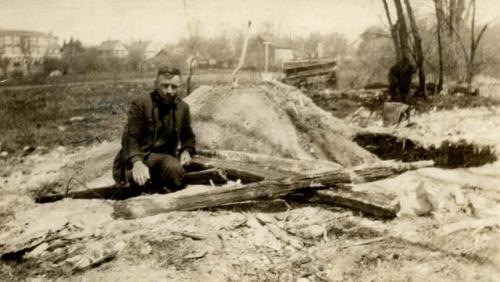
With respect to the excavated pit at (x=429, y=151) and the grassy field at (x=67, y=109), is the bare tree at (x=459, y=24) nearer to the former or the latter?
the excavated pit at (x=429, y=151)

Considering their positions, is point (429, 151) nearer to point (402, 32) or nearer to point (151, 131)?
point (151, 131)

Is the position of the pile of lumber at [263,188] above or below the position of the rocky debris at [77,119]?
below

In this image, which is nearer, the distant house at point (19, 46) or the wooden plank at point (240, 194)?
the wooden plank at point (240, 194)

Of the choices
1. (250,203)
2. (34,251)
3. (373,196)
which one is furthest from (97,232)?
(373,196)

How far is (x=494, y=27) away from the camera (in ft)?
15.5

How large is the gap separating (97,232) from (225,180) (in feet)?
3.64

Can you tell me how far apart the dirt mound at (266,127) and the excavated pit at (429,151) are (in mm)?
263

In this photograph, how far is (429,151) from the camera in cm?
420

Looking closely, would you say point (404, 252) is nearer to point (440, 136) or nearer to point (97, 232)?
point (97, 232)

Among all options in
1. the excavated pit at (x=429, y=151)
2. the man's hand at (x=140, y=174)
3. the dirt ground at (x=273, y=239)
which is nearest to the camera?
the dirt ground at (x=273, y=239)

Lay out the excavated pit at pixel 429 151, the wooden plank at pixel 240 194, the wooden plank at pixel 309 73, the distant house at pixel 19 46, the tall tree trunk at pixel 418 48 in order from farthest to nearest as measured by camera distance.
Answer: the wooden plank at pixel 309 73 → the tall tree trunk at pixel 418 48 → the distant house at pixel 19 46 → the excavated pit at pixel 429 151 → the wooden plank at pixel 240 194

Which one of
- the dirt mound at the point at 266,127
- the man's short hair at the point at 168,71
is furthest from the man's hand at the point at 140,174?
the dirt mound at the point at 266,127

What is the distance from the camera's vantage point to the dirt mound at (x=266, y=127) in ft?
13.4

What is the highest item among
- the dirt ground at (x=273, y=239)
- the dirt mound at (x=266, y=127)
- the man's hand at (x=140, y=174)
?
the dirt mound at (x=266, y=127)
